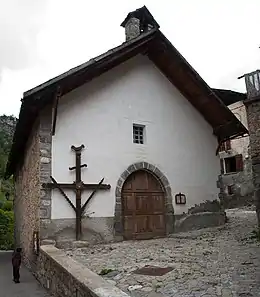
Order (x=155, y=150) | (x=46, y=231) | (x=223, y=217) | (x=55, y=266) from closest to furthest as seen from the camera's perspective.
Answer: (x=55, y=266) < (x=46, y=231) < (x=155, y=150) < (x=223, y=217)

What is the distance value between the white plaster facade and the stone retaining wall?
1.27m

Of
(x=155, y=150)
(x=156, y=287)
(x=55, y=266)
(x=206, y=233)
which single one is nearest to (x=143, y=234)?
(x=206, y=233)

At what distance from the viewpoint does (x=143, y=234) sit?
945 centimetres

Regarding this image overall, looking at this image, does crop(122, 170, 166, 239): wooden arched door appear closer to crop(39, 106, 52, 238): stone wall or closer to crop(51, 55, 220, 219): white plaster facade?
crop(51, 55, 220, 219): white plaster facade

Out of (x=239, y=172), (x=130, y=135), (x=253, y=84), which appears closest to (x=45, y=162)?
(x=130, y=135)

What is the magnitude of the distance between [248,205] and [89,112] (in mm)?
15922

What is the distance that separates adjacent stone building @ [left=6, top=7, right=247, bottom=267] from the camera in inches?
326

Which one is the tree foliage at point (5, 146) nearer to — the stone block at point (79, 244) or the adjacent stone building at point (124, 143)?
the adjacent stone building at point (124, 143)

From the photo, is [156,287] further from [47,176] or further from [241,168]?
[241,168]

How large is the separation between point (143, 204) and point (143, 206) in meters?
Answer: 0.05

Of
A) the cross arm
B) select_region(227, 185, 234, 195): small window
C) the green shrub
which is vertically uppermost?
select_region(227, 185, 234, 195): small window

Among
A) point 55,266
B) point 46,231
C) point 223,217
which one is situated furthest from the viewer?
point 223,217

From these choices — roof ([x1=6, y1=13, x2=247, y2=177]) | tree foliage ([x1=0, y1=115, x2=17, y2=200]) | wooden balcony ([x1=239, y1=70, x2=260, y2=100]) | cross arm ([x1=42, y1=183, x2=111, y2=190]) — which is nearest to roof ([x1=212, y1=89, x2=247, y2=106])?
roof ([x1=6, y1=13, x2=247, y2=177])

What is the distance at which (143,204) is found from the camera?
31.7ft
